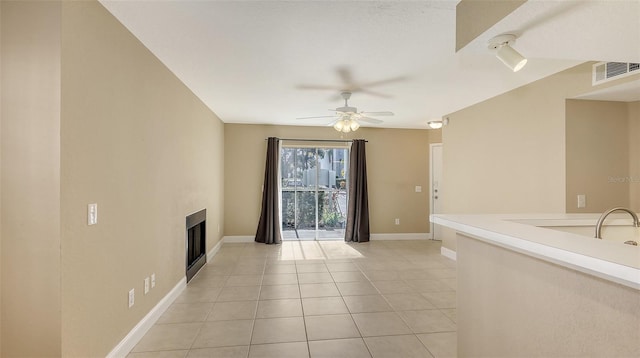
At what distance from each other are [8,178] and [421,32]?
2.62 meters

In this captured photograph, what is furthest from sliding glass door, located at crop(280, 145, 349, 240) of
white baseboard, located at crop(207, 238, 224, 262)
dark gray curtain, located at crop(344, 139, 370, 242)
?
white baseboard, located at crop(207, 238, 224, 262)

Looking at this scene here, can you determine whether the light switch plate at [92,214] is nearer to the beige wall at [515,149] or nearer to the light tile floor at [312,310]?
the light tile floor at [312,310]

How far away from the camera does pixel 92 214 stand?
1732mm

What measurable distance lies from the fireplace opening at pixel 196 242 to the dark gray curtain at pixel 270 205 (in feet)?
4.91

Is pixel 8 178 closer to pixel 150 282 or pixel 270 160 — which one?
pixel 150 282

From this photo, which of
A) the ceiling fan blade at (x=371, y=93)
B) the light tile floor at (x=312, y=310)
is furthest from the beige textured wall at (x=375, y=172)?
the ceiling fan blade at (x=371, y=93)

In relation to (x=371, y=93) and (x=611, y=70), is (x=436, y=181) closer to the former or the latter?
(x=371, y=93)

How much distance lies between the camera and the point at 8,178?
1.45 metres

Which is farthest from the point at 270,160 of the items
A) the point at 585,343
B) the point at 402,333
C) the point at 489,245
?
the point at 585,343

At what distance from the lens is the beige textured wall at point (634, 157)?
9.65ft

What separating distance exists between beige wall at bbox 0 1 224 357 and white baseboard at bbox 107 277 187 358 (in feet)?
0.19

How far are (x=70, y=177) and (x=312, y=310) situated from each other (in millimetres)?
2247

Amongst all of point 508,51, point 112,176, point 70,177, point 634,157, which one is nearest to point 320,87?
point 508,51

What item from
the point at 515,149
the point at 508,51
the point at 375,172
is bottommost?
the point at 375,172
